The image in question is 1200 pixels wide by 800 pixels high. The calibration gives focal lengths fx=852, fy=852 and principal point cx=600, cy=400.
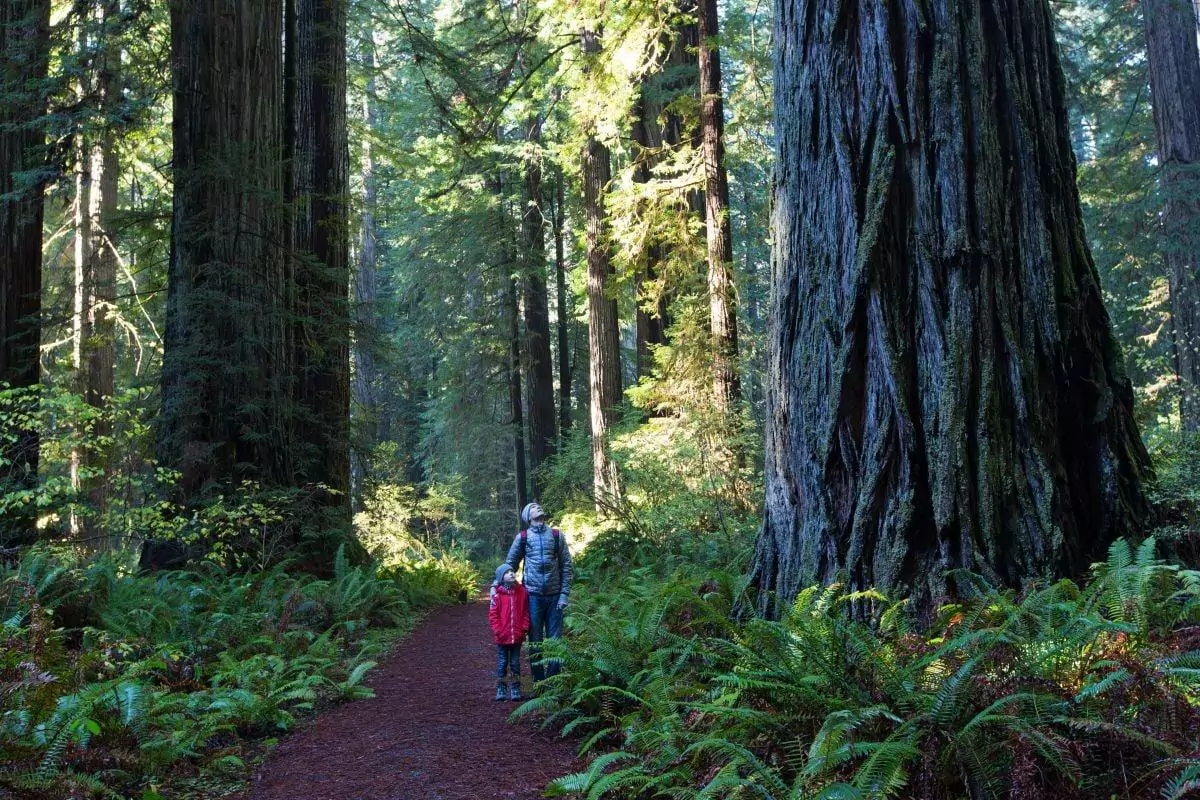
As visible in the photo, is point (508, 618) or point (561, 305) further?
point (561, 305)

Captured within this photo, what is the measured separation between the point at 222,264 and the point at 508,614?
559cm

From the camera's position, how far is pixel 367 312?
1563 cm

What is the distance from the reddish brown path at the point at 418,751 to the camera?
15.1 ft

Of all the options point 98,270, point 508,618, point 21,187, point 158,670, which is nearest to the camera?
point 158,670

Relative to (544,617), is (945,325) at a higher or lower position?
higher

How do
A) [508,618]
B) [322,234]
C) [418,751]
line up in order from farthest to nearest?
[322,234] < [508,618] < [418,751]

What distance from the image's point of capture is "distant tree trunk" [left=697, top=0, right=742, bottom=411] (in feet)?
39.1

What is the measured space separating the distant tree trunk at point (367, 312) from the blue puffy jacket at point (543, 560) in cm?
606

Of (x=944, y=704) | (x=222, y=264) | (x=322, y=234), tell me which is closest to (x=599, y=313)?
(x=322, y=234)

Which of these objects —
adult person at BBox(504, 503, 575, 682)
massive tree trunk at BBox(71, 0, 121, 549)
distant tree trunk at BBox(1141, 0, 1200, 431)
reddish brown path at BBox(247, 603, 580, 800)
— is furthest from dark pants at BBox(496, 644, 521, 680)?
distant tree trunk at BBox(1141, 0, 1200, 431)

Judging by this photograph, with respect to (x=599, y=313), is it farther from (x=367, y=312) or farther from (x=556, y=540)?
(x=556, y=540)

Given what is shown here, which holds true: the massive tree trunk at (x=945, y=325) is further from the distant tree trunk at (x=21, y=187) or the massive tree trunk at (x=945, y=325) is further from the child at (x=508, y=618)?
the distant tree trunk at (x=21, y=187)

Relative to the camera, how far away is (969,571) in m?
4.39

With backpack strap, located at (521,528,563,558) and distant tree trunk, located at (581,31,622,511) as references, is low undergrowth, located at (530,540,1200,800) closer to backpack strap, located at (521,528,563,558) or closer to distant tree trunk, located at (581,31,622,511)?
backpack strap, located at (521,528,563,558)
